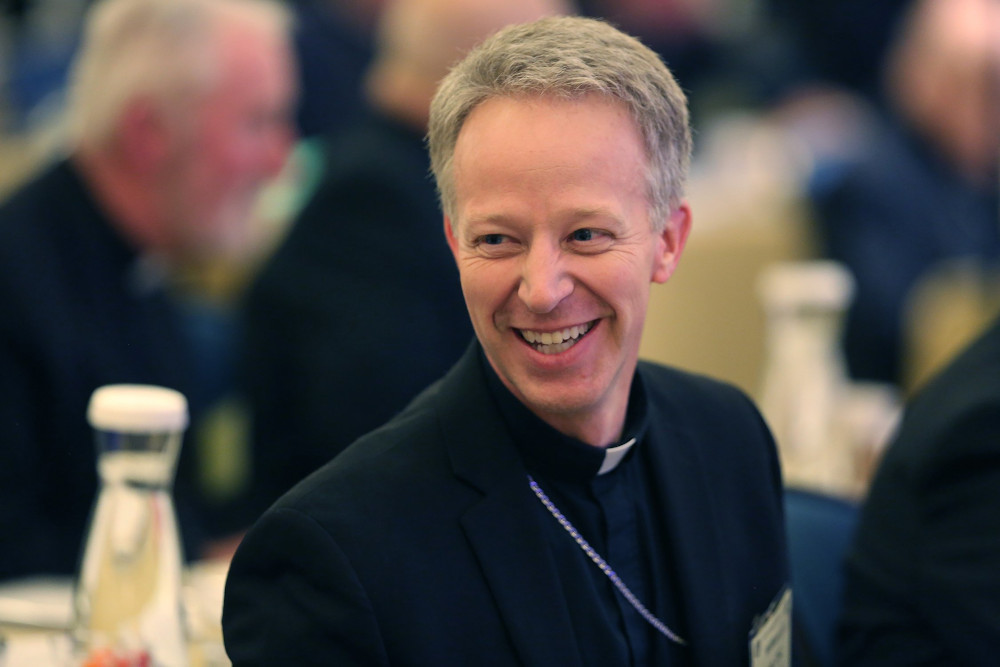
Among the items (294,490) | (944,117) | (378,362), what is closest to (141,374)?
(378,362)

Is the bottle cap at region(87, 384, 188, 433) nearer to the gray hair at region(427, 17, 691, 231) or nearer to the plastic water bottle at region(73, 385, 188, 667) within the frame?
the plastic water bottle at region(73, 385, 188, 667)

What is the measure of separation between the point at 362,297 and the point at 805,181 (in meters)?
2.50

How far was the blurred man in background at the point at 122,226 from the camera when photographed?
2.44 meters

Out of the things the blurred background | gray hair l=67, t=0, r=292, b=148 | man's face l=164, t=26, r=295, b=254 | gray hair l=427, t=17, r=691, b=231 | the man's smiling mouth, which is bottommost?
the blurred background

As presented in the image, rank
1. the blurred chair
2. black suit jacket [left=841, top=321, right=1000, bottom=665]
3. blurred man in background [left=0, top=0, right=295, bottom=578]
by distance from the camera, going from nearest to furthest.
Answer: black suit jacket [left=841, top=321, right=1000, bottom=665] → the blurred chair → blurred man in background [left=0, top=0, right=295, bottom=578]

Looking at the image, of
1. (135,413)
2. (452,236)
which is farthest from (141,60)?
(452,236)

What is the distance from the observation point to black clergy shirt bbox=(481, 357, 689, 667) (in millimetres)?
1478

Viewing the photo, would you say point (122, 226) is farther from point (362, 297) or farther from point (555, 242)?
point (555, 242)

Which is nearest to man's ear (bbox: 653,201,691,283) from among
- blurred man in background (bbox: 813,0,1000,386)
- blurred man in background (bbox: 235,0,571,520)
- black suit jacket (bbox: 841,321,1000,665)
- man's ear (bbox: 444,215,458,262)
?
man's ear (bbox: 444,215,458,262)

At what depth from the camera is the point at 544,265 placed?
135 centimetres

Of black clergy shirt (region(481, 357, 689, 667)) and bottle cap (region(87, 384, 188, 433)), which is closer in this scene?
black clergy shirt (region(481, 357, 689, 667))

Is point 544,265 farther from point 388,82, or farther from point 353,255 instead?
point 388,82

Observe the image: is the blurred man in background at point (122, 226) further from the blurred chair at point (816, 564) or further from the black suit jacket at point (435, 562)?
the blurred chair at point (816, 564)

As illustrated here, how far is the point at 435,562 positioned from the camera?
1.38 meters
